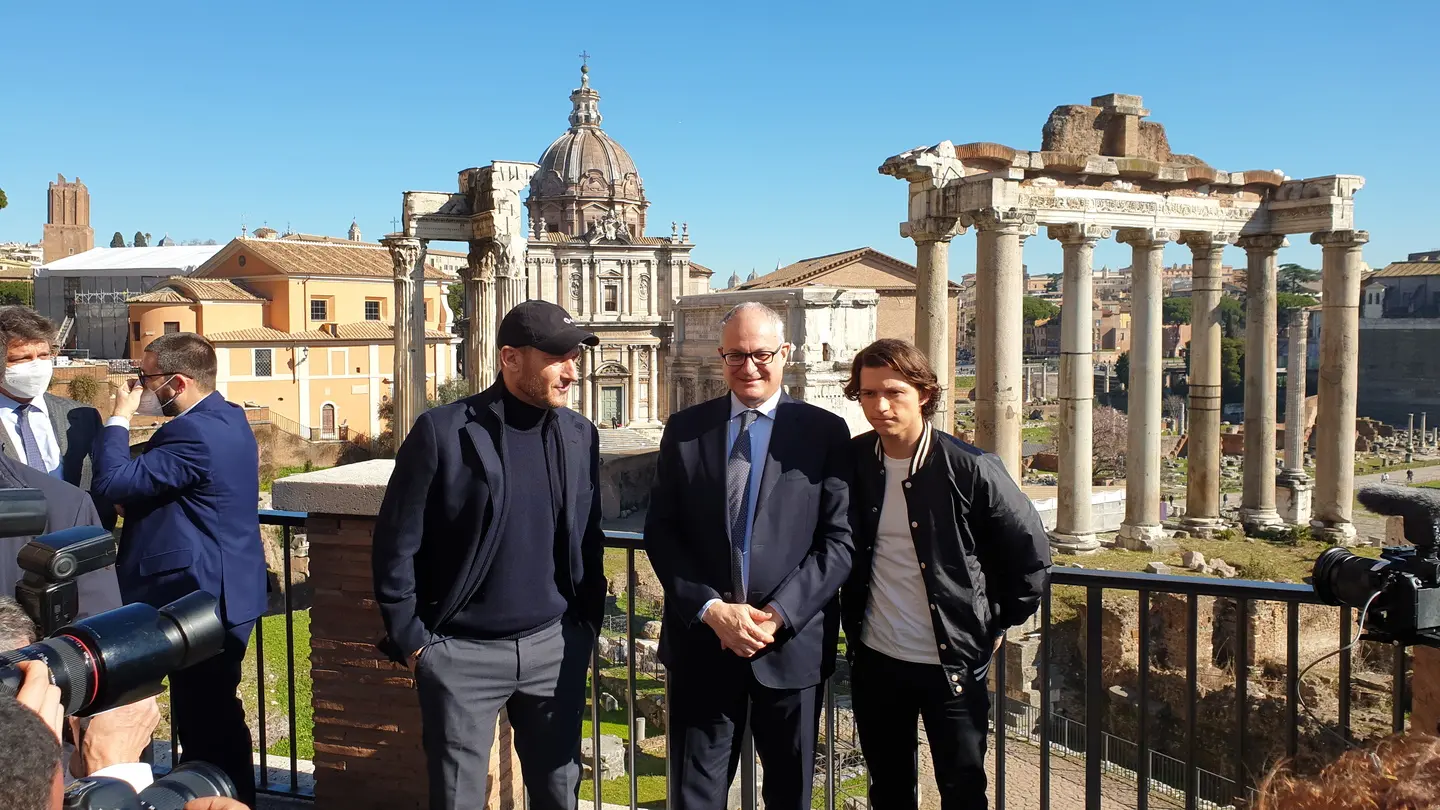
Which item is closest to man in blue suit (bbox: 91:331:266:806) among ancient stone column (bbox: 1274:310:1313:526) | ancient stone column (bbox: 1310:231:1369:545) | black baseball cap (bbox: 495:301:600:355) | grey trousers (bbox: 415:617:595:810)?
grey trousers (bbox: 415:617:595:810)

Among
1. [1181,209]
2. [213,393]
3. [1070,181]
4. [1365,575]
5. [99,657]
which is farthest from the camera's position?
[1181,209]

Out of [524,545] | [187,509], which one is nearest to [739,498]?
[524,545]

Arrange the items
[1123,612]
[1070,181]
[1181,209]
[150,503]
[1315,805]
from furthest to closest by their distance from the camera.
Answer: [1181,209], [1070,181], [1123,612], [150,503], [1315,805]

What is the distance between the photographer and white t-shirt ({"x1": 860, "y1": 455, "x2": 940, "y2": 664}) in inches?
137

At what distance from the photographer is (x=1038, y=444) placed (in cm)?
4725

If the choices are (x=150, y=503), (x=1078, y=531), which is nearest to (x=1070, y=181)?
(x=1078, y=531)

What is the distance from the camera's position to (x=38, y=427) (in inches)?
171

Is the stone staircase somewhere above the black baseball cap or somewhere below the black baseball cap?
below

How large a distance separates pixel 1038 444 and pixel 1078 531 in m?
33.1

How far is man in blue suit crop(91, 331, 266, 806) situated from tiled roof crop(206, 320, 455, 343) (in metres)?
35.1

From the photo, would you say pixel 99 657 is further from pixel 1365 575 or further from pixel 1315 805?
pixel 1365 575

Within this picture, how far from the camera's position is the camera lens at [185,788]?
205 centimetres

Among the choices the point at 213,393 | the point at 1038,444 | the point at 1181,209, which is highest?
the point at 1181,209

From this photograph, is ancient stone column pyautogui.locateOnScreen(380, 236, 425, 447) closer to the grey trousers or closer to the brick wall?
the brick wall
